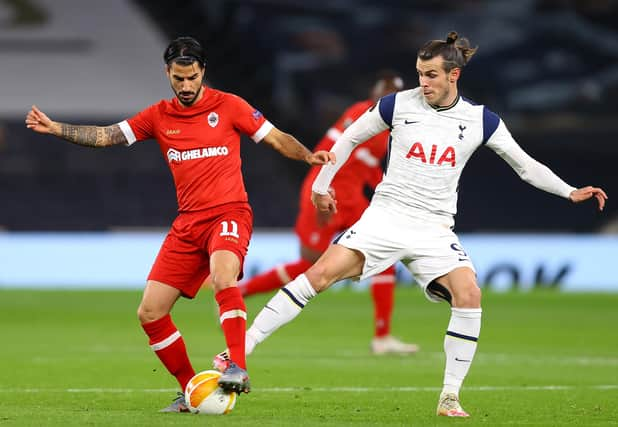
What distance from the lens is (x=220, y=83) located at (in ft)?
90.4

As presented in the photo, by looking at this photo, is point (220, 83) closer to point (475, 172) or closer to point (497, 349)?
point (475, 172)

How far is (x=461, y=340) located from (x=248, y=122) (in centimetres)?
174

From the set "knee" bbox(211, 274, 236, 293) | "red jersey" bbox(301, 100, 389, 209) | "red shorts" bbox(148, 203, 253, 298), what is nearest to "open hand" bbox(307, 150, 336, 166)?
"red shorts" bbox(148, 203, 253, 298)

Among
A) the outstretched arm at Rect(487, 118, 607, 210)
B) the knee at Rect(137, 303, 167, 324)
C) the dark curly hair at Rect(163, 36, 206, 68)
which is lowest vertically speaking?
the knee at Rect(137, 303, 167, 324)

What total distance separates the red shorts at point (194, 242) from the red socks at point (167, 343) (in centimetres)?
22

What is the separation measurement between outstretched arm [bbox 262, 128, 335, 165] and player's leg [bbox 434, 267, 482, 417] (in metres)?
0.97

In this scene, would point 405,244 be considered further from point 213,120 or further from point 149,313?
point 149,313

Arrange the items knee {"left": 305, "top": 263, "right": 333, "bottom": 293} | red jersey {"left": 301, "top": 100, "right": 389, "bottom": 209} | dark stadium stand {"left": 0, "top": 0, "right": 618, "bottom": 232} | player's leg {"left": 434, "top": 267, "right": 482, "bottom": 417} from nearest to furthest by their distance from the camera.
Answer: player's leg {"left": 434, "top": 267, "right": 482, "bottom": 417}
knee {"left": 305, "top": 263, "right": 333, "bottom": 293}
red jersey {"left": 301, "top": 100, "right": 389, "bottom": 209}
dark stadium stand {"left": 0, "top": 0, "right": 618, "bottom": 232}

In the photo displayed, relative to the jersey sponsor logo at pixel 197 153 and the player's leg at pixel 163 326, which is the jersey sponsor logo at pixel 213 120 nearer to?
the jersey sponsor logo at pixel 197 153

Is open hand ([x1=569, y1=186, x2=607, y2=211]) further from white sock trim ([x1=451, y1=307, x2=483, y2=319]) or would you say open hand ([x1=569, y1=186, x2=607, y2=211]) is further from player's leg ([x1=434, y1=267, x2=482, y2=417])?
white sock trim ([x1=451, y1=307, x2=483, y2=319])

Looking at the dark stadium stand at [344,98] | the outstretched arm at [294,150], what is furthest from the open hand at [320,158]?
the dark stadium stand at [344,98]

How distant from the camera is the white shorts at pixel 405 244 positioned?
284 inches

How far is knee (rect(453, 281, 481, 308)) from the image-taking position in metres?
7.05

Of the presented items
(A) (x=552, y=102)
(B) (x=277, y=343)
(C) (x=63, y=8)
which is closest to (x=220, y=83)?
(C) (x=63, y=8)
